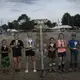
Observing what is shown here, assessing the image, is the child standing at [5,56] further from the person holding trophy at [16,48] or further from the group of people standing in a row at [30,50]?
the person holding trophy at [16,48]

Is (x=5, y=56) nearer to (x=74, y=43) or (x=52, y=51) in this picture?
(x=52, y=51)

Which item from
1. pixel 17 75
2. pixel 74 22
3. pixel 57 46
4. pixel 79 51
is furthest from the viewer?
pixel 74 22

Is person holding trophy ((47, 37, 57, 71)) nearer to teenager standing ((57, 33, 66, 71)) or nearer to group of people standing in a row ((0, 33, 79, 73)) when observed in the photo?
group of people standing in a row ((0, 33, 79, 73))

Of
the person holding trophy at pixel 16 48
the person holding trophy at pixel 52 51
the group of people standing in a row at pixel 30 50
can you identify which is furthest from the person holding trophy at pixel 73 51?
the person holding trophy at pixel 16 48

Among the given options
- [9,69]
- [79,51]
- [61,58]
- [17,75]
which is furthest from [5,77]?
[79,51]

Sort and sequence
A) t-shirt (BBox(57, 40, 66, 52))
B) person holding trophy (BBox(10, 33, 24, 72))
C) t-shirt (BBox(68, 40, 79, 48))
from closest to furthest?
person holding trophy (BBox(10, 33, 24, 72)) < t-shirt (BBox(57, 40, 66, 52)) < t-shirt (BBox(68, 40, 79, 48))

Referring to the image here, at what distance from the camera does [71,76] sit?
12.5 metres

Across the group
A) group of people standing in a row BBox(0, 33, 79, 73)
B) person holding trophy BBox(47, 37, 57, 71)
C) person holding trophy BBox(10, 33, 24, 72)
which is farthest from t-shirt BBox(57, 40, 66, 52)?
person holding trophy BBox(10, 33, 24, 72)

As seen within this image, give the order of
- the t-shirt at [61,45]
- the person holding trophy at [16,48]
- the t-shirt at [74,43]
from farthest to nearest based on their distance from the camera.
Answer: the t-shirt at [74,43], the t-shirt at [61,45], the person holding trophy at [16,48]

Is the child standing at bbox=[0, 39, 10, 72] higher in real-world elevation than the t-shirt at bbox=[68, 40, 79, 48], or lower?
lower

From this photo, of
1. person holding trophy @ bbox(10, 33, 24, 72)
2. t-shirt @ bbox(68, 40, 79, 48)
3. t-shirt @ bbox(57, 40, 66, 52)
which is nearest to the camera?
person holding trophy @ bbox(10, 33, 24, 72)

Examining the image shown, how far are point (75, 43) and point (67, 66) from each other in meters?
1.45

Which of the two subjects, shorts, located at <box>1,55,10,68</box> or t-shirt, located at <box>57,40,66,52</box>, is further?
t-shirt, located at <box>57,40,66,52</box>

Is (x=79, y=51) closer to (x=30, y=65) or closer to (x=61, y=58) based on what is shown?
(x=61, y=58)
